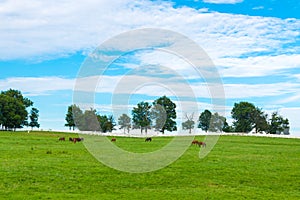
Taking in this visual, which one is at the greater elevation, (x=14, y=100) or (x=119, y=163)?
(x=14, y=100)

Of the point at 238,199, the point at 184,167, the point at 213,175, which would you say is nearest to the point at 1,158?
the point at 184,167

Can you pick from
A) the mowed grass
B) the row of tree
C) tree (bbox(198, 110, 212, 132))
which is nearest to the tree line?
tree (bbox(198, 110, 212, 132))

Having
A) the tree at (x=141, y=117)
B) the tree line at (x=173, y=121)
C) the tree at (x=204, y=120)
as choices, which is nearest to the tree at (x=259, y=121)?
the tree line at (x=173, y=121)

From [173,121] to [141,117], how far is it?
1245 centimetres

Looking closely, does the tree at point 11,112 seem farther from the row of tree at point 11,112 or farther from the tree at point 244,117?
the tree at point 244,117

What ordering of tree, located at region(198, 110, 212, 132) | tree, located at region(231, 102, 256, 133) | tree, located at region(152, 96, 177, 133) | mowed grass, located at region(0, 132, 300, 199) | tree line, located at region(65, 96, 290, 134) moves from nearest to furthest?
1. mowed grass, located at region(0, 132, 300, 199)
2. tree line, located at region(65, 96, 290, 134)
3. tree, located at region(152, 96, 177, 133)
4. tree, located at region(198, 110, 212, 132)
5. tree, located at region(231, 102, 256, 133)

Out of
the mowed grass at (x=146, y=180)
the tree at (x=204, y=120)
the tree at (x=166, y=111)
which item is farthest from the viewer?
the tree at (x=204, y=120)

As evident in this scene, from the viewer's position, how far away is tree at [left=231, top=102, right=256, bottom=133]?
5728 inches

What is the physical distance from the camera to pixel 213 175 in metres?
30.1

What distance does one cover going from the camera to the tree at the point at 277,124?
5738 inches

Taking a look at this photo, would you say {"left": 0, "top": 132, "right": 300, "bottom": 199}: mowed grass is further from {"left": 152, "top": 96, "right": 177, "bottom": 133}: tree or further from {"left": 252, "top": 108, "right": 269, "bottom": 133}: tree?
{"left": 252, "top": 108, "right": 269, "bottom": 133}: tree

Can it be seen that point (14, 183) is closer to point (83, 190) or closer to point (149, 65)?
point (83, 190)

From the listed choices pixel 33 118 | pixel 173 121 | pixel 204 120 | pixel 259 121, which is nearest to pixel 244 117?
pixel 259 121

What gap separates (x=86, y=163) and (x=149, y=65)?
1329cm
